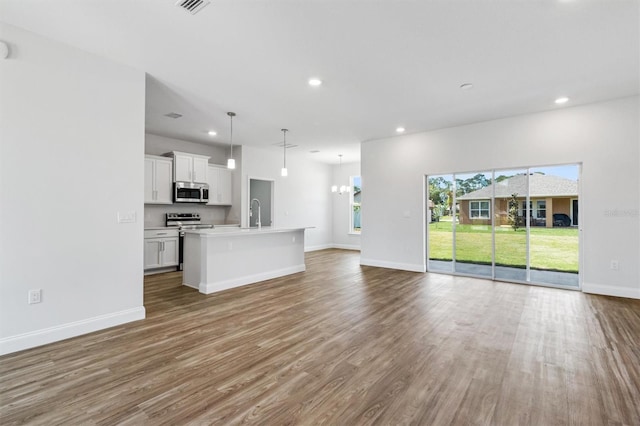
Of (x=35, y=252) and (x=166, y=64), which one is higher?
(x=166, y=64)

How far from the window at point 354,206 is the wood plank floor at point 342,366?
19.4 ft

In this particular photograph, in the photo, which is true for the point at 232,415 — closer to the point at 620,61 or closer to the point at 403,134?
the point at 620,61

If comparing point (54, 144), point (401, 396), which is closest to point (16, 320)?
point (54, 144)

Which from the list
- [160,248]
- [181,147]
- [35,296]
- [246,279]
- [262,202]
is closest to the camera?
[35,296]

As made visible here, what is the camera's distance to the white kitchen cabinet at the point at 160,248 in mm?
5891

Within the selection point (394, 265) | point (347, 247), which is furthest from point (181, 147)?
point (347, 247)

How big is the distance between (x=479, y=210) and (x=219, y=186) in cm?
597

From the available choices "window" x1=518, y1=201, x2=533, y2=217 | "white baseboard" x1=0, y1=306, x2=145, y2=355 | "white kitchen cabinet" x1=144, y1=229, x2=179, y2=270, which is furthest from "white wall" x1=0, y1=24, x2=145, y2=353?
"window" x1=518, y1=201, x2=533, y2=217

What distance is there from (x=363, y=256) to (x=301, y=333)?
4177mm

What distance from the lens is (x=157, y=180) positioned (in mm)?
6199

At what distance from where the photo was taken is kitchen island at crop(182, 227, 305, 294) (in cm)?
459

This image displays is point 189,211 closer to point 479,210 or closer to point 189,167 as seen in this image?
point 189,167

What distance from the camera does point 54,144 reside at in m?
2.90

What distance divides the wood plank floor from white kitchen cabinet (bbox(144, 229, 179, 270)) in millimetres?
2135
